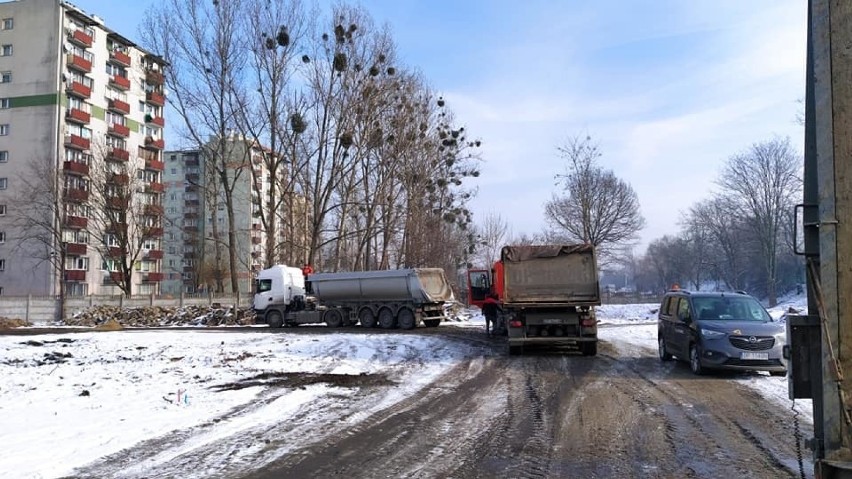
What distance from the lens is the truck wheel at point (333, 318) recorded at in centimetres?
3059

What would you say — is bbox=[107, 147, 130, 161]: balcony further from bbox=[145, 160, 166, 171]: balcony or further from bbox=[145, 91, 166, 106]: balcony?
bbox=[145, 91, 166, 106]: balcony

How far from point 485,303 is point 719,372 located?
1189 cm

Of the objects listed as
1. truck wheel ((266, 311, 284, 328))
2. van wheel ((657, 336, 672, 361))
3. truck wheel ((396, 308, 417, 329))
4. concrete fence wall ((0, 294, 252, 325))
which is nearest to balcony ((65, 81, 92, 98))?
concrete fence wall ((0, 294, 252, 325))

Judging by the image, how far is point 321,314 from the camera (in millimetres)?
31094

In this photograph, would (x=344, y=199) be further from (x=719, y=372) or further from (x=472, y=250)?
(x=719, y=372)

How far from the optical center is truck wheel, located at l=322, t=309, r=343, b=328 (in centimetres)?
3059

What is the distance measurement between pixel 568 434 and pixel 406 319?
21.2m

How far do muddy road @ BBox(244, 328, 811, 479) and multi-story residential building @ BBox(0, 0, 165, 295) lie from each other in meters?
52.0

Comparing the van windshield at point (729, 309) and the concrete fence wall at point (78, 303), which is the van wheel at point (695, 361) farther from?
the concrete fence wall at point (78, 303)

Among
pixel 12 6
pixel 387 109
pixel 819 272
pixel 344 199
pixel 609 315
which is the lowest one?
pixel 609 315

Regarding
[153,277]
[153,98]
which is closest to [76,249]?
[153,277]

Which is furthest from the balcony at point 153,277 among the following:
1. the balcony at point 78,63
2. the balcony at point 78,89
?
the balcony at point 78,63

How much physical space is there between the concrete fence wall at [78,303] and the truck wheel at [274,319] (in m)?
8.76

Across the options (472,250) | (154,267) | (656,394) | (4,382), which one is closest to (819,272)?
(656,394)
